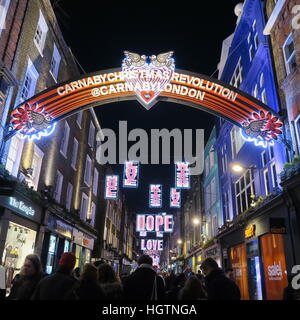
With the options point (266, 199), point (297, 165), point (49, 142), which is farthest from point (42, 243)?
point (297, 165)

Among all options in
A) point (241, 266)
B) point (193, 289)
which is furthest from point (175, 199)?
point (193, 289)

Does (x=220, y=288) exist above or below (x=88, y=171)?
below

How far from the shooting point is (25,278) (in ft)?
15.9

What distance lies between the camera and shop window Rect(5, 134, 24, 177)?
13.0 metres

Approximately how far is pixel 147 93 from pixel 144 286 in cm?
941

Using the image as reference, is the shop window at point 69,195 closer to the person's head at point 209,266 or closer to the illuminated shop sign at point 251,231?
the illuminated shop sign at point 251,231

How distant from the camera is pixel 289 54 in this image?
43.9ft

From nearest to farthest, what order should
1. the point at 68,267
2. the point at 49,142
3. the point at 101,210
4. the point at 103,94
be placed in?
the point at 68,267, the point at 103,94, the point at 49,142, the point at 101,210

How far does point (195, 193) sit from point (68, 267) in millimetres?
37924

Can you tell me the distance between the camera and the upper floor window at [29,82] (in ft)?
47.3

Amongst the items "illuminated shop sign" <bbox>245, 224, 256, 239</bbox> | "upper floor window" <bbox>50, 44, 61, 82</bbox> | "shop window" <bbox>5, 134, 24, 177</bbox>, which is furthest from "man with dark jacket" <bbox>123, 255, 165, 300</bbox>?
"upper floor window" <bbox>50, 44, 61, 82</bbox>

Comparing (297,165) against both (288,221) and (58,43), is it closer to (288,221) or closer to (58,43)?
(288,221)

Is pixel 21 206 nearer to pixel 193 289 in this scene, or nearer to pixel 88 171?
pixel 193 289

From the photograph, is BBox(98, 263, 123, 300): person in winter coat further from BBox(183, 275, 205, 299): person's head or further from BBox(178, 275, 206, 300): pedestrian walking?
BBox(183, 275, 205, 299): person's head
